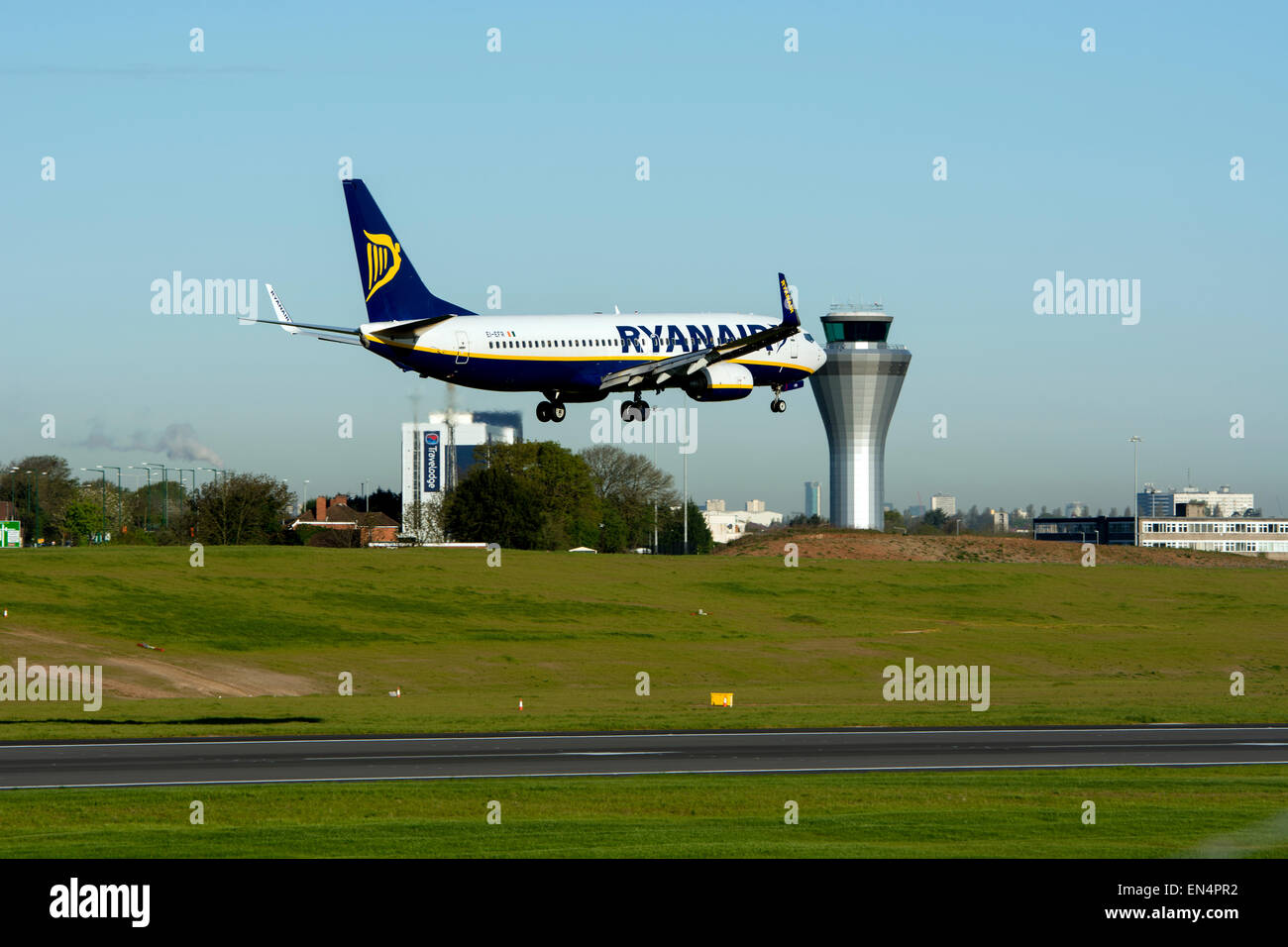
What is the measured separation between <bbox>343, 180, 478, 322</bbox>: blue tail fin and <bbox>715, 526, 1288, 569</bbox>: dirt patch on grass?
103m

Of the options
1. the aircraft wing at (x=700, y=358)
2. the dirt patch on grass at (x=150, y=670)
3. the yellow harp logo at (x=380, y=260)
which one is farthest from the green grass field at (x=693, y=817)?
the dirt patch on grass at (x=150, y=670)

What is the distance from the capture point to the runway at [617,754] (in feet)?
122

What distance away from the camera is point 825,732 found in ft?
155

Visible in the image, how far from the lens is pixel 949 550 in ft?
555

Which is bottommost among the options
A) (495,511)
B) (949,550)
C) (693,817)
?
(693,817)

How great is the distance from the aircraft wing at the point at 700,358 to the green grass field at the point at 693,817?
83.0ft

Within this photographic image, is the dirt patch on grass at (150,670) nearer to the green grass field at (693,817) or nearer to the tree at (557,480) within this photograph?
the green grass field at (693,817)

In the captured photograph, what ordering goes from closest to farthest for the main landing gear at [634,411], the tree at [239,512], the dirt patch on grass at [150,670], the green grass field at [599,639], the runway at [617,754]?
the runway at [617,754], the main landing gear at [634,411], the green grass field at [599,639], the dirt patch on grass at [150,670], the tree at [239,512]

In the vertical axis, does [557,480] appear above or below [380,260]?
below

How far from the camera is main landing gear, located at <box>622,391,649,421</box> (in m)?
53.3

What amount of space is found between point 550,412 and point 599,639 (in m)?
37.5

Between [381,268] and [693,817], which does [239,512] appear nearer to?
[381,268]

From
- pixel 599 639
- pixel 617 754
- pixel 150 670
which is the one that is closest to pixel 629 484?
pixel 599 639
